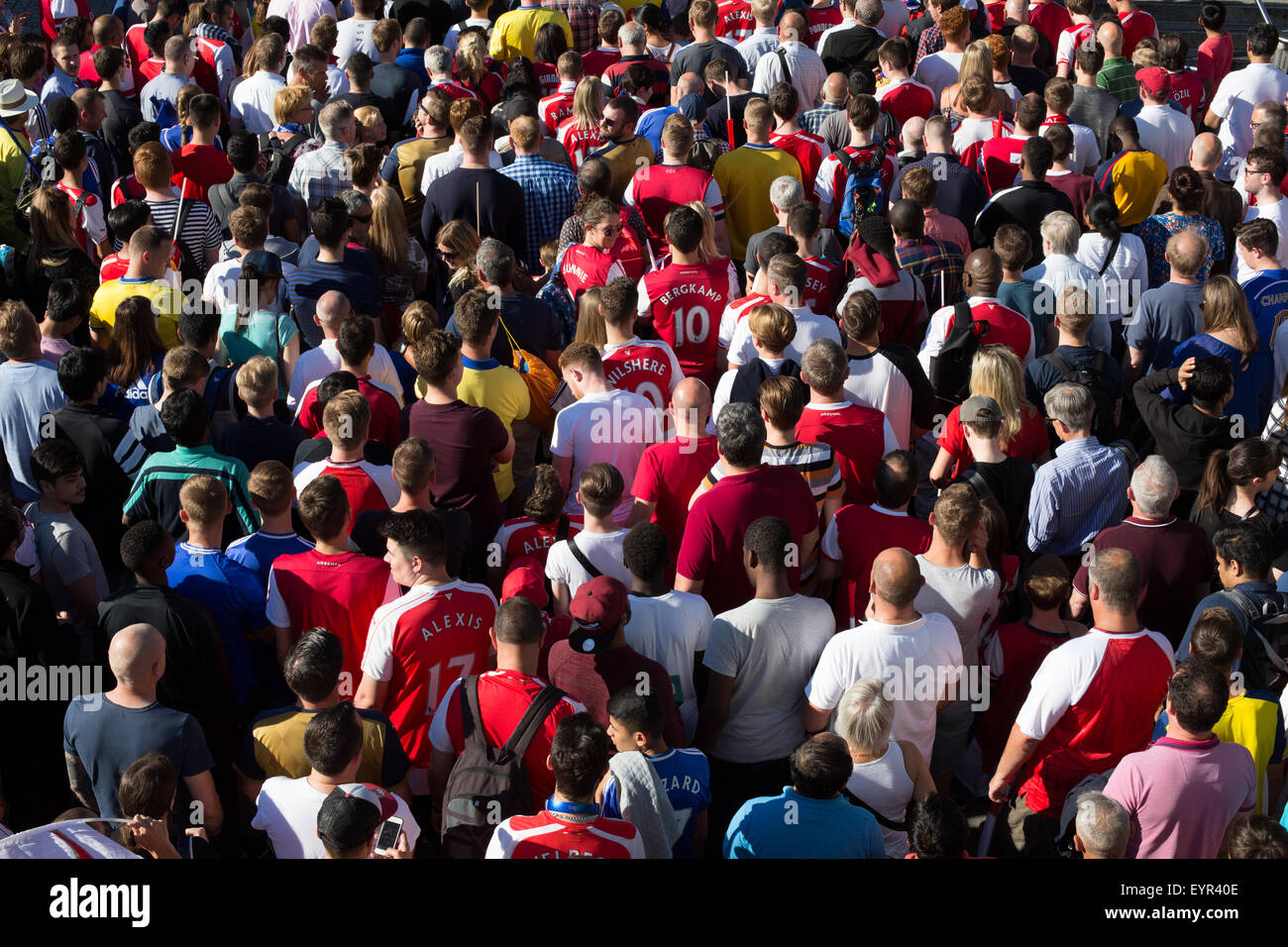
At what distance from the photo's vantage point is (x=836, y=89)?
10055 millimetres

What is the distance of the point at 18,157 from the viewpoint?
929 centimetres

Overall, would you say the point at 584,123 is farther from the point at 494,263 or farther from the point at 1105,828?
the point at 1105,828

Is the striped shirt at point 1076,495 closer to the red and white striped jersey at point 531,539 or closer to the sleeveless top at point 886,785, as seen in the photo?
the sleeveless top at point 886,785

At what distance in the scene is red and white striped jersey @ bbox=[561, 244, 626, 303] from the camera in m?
7.99

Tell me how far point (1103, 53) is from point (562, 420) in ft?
22.4

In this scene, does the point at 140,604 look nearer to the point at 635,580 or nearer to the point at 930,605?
the point at 635,580

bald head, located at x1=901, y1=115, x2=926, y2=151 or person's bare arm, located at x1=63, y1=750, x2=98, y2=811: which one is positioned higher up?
bald head, located at x1=901, y1=115, x2=926, y2=151

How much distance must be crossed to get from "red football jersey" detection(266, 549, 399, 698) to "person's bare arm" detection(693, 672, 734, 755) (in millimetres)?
1338

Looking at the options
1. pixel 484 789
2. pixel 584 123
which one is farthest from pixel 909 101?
pixel 484 789

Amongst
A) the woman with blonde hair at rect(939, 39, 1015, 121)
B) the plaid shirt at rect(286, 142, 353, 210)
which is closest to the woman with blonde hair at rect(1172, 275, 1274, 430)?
the woman with blonde hair at rect(939, 39, 1015, 121)

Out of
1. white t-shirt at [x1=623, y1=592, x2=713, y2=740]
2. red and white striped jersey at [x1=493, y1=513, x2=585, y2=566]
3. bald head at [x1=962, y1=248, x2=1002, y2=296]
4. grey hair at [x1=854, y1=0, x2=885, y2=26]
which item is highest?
grey hair at [x1=854, y1=0, x2=885, y2=26]

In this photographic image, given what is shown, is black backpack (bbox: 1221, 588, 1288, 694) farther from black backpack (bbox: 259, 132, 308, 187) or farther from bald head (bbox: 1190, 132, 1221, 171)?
black backpack (bbox: 259, 132, 308, 187)

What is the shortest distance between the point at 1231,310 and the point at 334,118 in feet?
18.3
